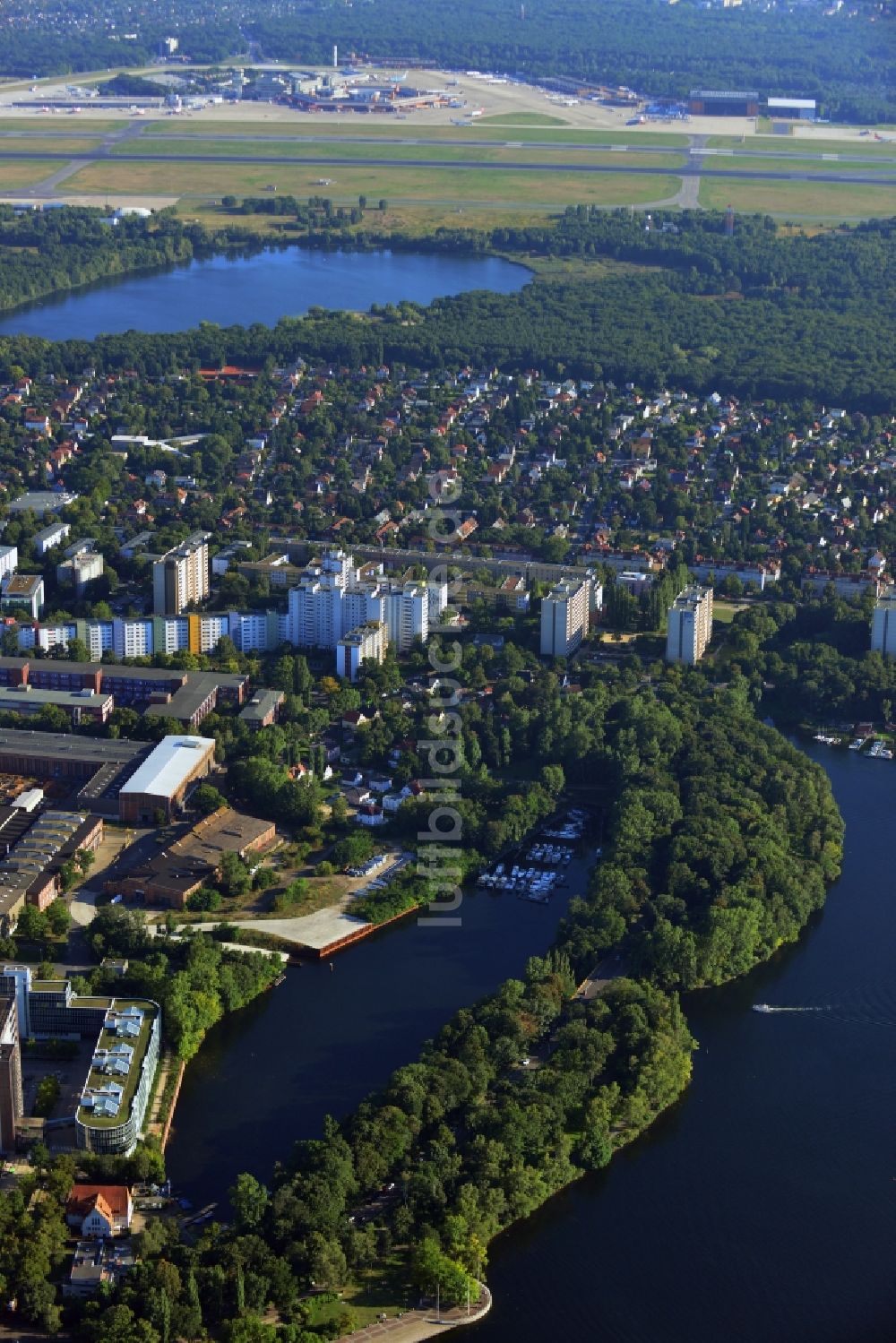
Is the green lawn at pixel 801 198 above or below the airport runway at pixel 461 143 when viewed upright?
below

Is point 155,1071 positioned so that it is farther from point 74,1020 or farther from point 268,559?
point 268,559

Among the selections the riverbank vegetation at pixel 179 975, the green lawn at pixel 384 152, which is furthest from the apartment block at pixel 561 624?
the green lawn at pixel 384 152

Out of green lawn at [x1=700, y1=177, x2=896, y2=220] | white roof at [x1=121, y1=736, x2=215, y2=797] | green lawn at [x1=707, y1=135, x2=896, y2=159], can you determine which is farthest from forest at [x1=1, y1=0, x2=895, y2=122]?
white roof at [x1=121, y1=736, x2=215, y2=797]

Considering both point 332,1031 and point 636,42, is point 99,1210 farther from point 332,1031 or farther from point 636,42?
point 636,42

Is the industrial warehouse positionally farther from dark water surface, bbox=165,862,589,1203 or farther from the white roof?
dark water surface, bbox=165,862,589,1203

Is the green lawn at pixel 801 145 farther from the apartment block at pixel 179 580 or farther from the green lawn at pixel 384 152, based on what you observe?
the apartment block at pixel 179 580

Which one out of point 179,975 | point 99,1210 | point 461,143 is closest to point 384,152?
point 461,143
